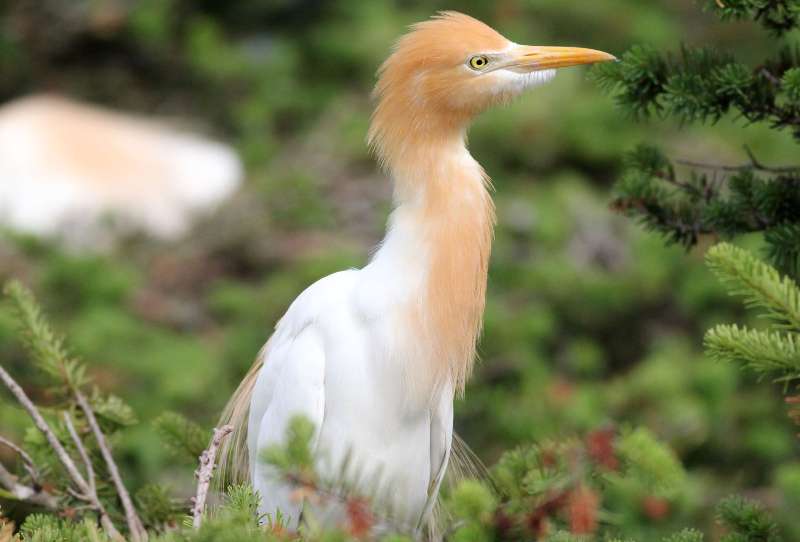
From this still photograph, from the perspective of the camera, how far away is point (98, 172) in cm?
552

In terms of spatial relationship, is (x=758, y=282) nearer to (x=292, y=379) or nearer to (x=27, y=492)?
(x=292, y=379)

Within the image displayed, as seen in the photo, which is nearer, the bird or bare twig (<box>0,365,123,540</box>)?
bare twig (<box>0,365,123,540</box>)

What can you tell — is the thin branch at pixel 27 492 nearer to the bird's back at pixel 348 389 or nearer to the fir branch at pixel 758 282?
the bird's back at pixel 348 389

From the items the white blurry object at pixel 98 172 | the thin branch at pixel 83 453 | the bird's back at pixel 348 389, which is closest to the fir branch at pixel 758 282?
the bird's back at pixel 348 389

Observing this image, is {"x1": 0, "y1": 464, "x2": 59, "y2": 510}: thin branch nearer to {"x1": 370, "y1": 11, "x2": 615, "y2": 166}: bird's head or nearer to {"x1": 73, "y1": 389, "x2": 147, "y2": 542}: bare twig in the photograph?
{"x1": 73, "y1": 389, "x2": 147, "y2": 542}: bare twig

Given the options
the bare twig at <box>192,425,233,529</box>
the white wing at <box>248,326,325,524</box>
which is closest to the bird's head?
the white wing at <box>248,326,325,524</box>

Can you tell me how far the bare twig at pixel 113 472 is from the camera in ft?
5.81

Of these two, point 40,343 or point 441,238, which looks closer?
point 40,343

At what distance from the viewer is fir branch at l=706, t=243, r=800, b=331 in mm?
1370

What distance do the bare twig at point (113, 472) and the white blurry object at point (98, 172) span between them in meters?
3.20

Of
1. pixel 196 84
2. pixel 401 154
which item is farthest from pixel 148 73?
pixel 401 154

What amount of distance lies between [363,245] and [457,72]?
2.85m

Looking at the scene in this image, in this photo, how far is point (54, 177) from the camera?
5.37m

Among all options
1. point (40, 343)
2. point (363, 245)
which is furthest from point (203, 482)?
point (363, 245)
